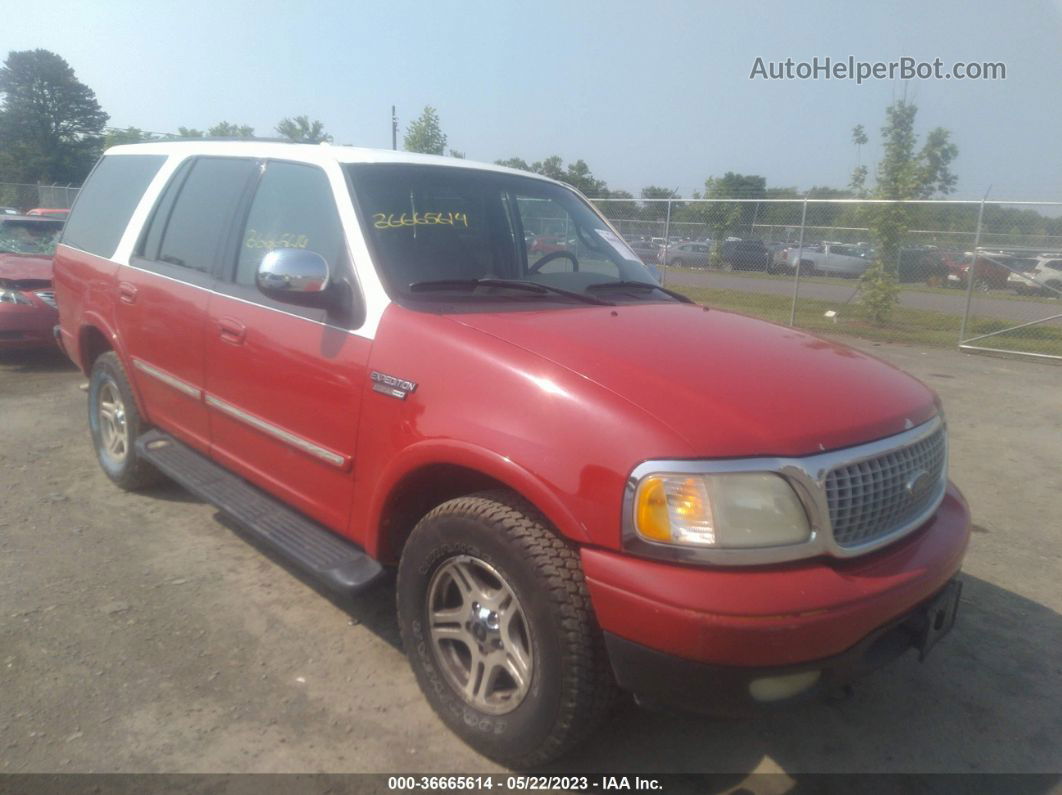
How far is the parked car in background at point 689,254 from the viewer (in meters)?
18.3

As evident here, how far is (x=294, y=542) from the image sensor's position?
122 inches

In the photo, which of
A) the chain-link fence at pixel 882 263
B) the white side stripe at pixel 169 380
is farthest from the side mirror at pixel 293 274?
the chain-link fence at pixel 882 263

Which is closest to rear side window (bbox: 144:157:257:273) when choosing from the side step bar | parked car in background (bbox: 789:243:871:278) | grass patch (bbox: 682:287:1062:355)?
the side step bar

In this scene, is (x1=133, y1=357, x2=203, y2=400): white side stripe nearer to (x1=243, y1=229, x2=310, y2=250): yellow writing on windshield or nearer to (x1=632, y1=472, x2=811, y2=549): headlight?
(x1=243, y1=229, x2=310, y2=250): yellow writing on windshield

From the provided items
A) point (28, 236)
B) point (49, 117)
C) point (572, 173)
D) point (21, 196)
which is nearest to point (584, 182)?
point (572, 173)

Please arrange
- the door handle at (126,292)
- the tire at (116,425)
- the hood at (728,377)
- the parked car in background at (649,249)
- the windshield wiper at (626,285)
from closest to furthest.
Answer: the hood at (728,377), the windshield wiper at (626,285), the door handle at (126,292), the tire at (116,425), the parked car in background at (649,249)

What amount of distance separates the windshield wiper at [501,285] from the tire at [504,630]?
891 mm

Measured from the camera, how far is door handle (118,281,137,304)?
14.0 feet

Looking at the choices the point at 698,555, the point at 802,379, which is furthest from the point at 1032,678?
the point at 698,555

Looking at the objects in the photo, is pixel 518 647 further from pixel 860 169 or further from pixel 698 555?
pixel 860 169

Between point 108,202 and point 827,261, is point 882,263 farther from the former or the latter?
point 108,202

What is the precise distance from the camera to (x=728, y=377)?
2455 mm

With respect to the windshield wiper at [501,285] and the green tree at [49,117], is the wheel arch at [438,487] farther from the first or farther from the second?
the green tree at [49,117]

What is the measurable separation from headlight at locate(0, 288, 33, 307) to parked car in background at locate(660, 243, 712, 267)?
508 inches
